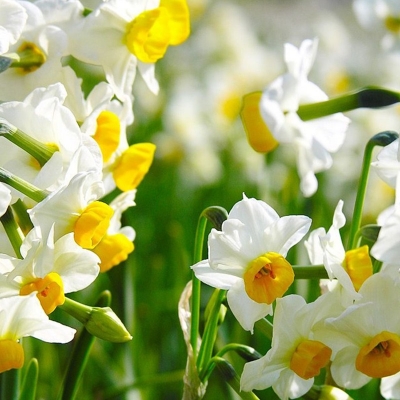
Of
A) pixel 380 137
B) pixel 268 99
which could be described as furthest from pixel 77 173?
pixel 380 137

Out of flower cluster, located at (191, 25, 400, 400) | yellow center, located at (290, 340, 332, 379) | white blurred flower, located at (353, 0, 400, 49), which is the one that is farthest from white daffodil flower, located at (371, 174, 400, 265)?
white blurred flower, located at (353, 0, 400, 49)

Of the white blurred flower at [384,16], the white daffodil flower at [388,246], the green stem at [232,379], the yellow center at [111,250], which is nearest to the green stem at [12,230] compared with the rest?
the yellow center at [111,250]

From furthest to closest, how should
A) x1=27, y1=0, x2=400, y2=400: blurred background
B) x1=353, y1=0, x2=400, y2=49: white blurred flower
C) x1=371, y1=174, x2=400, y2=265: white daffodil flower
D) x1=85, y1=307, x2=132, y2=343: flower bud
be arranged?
x1=353, y1=0, x2=400, y2=49: white blurred flower, x1=27, y1=0, x2=400, y2=400: blurred background, x1=85, y1=307, x2=132, y2=343: flower bud, x1=371, y1=174, x2=400, y2=265: white daffodil flower

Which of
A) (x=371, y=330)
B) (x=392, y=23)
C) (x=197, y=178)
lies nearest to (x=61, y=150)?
(x=371, y=330)

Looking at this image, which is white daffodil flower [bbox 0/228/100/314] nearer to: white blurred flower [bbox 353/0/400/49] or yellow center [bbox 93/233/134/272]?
yellow center [bbox 93/233/134/272]

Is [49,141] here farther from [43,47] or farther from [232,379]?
[232,379]

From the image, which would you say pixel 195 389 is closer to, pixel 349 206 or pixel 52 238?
pixel 52 238
